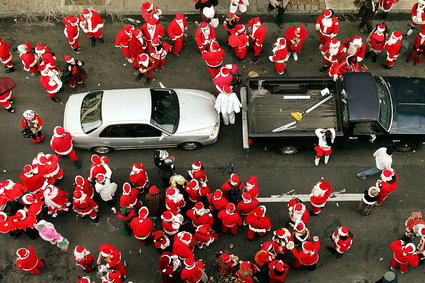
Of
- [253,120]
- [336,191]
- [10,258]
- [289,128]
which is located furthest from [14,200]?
[336,191]

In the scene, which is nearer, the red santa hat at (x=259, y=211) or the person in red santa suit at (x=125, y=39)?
the red santa hat at (x=259, y=211)

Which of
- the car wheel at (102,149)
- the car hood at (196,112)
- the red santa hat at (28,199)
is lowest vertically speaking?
the car wheel at (102,149)

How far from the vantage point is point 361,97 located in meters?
10.7

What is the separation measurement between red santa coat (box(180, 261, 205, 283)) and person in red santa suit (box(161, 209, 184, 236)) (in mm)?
960

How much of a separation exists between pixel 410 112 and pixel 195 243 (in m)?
5.91

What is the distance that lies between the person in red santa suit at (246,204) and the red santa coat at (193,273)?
1.53 m

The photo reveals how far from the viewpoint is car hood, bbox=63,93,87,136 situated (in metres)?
11.1

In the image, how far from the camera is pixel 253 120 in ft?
36.6

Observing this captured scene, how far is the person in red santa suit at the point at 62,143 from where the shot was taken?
10.4m

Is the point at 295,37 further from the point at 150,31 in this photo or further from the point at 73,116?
the point at 73,116

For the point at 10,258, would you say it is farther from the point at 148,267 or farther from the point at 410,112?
the point at 410,112

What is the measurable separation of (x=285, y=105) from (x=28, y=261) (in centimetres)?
685

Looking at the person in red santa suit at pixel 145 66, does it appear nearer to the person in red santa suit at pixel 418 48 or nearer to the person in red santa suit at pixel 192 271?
the person in red santa suit at pixel 192 271

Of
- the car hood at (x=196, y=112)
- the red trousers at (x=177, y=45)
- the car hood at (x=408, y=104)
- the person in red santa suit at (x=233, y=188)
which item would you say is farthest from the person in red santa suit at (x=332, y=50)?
the person in red santa suit at (x=233, y=188)
